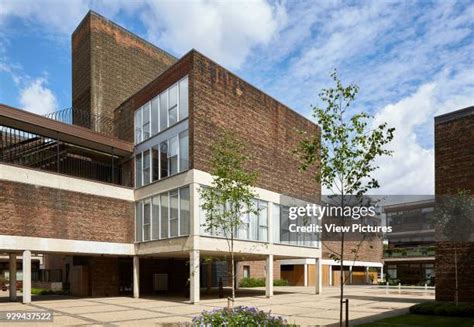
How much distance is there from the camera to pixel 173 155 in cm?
2750

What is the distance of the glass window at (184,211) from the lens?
25812 millimetres

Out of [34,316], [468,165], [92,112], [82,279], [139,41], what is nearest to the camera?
[34,316]

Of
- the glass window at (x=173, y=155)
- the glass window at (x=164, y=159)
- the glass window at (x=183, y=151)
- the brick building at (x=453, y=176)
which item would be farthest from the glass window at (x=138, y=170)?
the brick building at (x=453, y=176)

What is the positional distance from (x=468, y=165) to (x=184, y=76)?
1578 centimetres

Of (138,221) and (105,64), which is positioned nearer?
(138,221)

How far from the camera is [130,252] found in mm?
29891

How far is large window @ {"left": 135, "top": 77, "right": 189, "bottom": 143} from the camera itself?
89.2 ft

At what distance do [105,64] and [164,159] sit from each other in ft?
47.0

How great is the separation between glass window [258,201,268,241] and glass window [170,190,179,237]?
579 cm

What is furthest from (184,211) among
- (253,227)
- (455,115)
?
(455,115)

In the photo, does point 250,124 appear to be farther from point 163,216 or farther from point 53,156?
point 53,156

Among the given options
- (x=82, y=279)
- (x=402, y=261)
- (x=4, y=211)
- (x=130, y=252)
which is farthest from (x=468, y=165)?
(x=402, y=261)

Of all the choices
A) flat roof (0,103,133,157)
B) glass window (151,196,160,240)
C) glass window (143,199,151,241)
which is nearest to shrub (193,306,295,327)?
glass window (151,196,160,240)

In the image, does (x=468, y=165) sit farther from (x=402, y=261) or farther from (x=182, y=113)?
(x=402, y=261)
